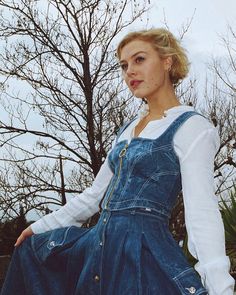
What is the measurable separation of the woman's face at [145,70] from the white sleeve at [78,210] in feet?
1.15

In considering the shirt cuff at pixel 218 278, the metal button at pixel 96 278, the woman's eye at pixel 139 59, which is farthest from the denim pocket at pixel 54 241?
the woman's eye at pixel 139 59

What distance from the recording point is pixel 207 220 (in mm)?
1767

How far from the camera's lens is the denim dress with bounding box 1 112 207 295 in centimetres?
180

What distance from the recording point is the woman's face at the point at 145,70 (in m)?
2.16

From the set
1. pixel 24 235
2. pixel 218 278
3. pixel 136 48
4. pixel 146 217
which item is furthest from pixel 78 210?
pixel 218 278

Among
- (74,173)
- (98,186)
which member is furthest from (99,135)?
(98,186)

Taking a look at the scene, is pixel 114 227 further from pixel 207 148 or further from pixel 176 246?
pixel 207 148

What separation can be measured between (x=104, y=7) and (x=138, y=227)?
Answer: 10.6 m

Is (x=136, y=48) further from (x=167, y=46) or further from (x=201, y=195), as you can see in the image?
(x=201, y=195)

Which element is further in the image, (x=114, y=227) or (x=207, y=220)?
(x=114, y=227)

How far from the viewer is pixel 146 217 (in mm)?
1919

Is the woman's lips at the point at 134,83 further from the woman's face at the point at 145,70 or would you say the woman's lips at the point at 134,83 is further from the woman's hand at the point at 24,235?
the woman's hand at the point at 24,235

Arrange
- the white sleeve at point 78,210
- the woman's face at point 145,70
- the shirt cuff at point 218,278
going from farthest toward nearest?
the white sleeve at point 78,210 < the woman's face at point 145,70 < the shirt cuff at point 218,278


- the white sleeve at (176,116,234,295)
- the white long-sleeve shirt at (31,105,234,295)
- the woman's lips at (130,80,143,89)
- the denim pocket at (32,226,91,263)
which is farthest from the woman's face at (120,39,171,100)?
the denim pocket at (32,226,91,263)
